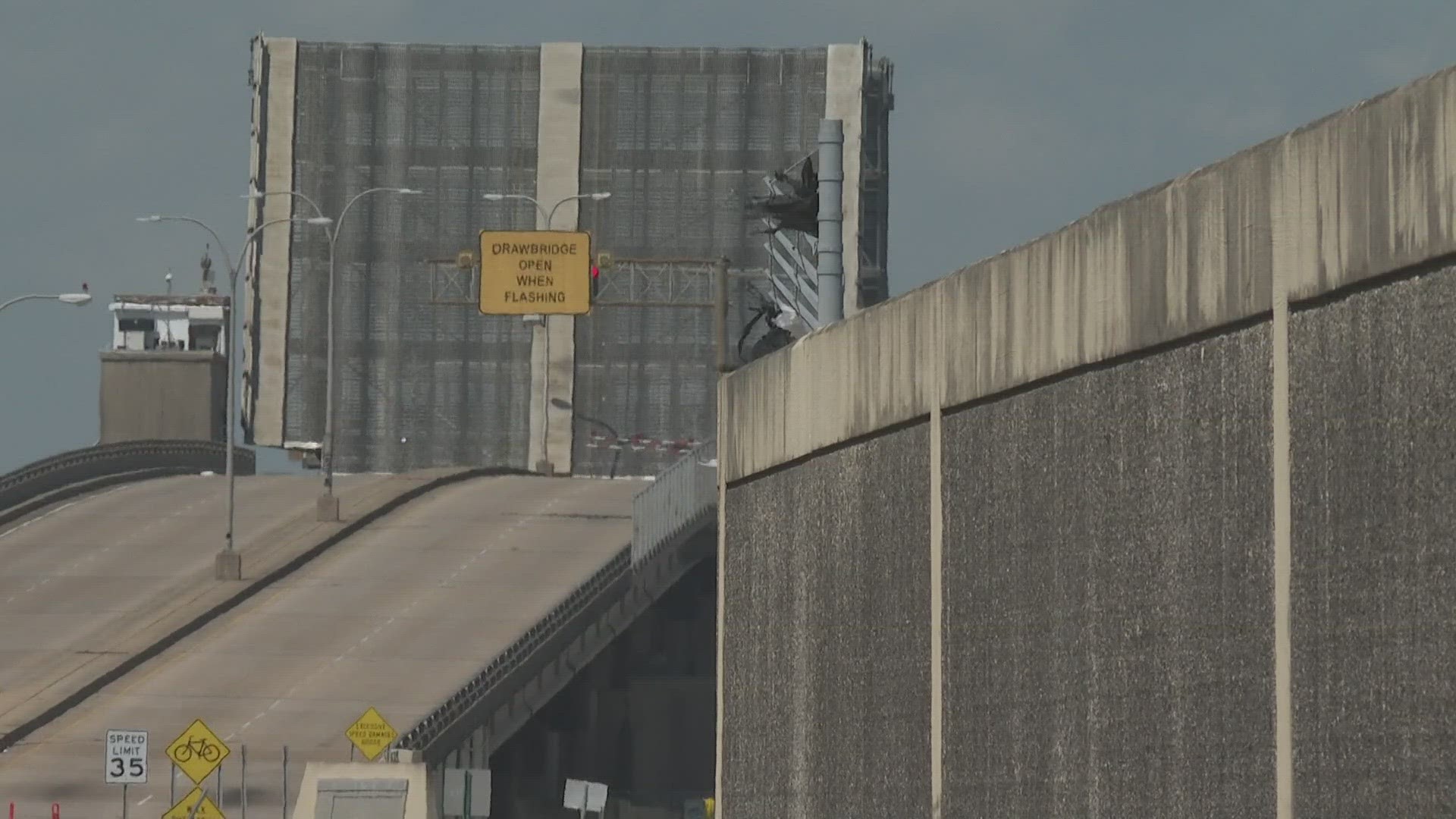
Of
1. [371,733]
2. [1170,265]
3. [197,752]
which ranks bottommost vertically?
[371,733]

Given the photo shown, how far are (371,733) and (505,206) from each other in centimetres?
4086

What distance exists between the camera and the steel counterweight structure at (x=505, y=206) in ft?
247

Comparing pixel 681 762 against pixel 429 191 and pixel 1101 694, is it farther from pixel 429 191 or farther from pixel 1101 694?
pixel 1101 694

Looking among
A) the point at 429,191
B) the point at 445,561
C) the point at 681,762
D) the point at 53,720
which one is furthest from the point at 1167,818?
the point at 429,191

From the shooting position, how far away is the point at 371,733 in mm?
38906

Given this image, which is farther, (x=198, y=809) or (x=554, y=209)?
(x=554, y=209)

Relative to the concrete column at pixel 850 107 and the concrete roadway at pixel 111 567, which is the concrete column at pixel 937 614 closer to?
the concrete roadway at pixel 111 567

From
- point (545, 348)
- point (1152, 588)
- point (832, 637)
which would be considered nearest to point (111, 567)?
point (545, 348)

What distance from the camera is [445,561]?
63.0 metres

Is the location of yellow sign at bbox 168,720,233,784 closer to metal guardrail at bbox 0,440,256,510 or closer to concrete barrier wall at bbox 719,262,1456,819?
concrete barrier wall at bbox 719,262,1456,819

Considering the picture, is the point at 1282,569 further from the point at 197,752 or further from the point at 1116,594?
the point at 197,752

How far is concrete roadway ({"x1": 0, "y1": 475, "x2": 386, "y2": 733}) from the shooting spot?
178 feet

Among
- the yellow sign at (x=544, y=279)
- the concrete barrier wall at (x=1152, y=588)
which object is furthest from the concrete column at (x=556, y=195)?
the concrete barrier wall at (x=1152, y=588)

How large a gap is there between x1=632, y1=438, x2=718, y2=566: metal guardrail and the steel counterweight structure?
13729 mm
